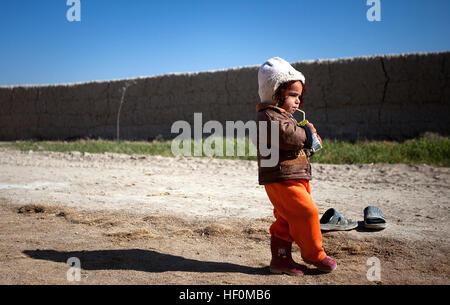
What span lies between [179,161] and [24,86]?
306 inches

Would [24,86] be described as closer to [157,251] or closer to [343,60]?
[343,60]

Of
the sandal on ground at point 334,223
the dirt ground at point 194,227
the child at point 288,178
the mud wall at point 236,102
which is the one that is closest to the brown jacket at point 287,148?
the child at point 288,178

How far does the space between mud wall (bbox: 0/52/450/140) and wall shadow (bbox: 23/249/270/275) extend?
624 cm

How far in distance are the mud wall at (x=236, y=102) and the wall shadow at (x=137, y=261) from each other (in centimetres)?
624

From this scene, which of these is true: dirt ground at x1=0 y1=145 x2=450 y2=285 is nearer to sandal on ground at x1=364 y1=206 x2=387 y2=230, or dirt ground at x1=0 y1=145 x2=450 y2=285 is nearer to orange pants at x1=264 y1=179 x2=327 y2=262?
sandal on ground at x1=364 y1=206 x2=387 y2=230

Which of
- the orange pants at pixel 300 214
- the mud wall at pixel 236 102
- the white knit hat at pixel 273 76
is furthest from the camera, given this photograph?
the mud wall at pixel 236 102

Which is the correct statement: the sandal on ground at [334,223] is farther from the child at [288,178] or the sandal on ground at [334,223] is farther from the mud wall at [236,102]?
the mud wall at [236,102]

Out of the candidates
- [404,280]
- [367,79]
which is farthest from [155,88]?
[404,280]

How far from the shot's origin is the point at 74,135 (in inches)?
445

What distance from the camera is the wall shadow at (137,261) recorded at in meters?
2.36

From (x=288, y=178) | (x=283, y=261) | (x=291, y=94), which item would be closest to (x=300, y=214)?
(x=288, y=178)

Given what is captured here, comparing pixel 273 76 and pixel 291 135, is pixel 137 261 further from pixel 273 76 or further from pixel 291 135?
pixel 273 76

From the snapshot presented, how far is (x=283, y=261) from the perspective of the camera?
228 centimetres
